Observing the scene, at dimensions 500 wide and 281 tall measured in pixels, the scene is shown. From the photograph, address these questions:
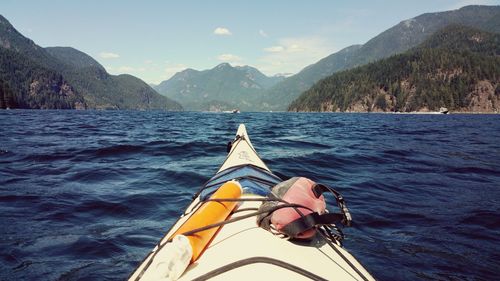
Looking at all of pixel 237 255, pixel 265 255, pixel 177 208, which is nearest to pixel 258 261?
pixel 265 255

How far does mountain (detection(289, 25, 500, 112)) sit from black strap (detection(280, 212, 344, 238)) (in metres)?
160

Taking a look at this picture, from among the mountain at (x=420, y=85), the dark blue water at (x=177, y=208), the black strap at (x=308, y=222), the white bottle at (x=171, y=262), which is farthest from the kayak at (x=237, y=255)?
the mountain at (x=420, y=85)

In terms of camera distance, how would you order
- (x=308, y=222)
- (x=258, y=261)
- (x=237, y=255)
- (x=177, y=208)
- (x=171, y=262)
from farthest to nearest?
1. (x=177, y=208)
2. (x=308, y=222)
3. (x=237, y=255)
4. (x=258, y=261)
5. (x=171, y=262)

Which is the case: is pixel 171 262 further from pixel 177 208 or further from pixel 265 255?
pixel 177 208

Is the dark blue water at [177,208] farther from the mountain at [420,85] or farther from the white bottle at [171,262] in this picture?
the mountain at [420,85]

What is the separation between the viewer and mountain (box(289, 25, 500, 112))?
142 m

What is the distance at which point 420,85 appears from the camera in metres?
157

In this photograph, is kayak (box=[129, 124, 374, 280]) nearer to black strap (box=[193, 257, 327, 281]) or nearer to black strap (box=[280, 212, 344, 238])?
black strap (box=[193, 257, 327, 281])

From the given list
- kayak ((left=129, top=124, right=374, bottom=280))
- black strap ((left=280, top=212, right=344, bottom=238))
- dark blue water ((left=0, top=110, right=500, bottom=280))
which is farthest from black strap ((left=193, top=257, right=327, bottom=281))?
dark blue water ((left=0, top=110, right=500, bottom=280))

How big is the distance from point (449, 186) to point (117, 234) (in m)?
8.81

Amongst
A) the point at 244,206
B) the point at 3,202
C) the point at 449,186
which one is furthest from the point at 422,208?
the point at 3,202

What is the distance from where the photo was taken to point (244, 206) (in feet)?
12.3

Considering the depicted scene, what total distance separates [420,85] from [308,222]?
176 meters

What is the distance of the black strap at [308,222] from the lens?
280 cm
